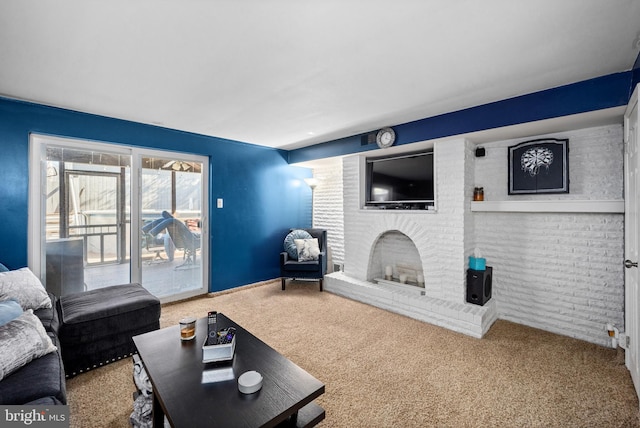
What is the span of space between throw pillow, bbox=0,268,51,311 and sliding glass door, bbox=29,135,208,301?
0.76m

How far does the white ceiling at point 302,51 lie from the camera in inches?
58.0

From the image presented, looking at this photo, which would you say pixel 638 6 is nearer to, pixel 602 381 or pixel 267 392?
pixel 602 381

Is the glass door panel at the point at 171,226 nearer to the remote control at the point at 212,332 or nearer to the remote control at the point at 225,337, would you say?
the remote control at the point at 212,332

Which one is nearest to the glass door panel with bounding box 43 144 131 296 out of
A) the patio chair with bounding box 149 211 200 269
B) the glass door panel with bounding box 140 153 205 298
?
the glass door panel with bounding box 140 153 205 298

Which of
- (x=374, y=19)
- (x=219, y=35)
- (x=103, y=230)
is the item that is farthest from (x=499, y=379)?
(x=103, y=230)

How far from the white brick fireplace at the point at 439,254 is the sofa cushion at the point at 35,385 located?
306cm

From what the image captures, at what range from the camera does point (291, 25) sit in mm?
1588

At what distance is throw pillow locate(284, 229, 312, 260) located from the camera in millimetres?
Answer: 4551

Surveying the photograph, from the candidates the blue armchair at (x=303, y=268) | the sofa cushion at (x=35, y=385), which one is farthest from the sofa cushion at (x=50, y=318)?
the blue armchair at (x=303, y=268)

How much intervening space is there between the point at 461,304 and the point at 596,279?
121cm

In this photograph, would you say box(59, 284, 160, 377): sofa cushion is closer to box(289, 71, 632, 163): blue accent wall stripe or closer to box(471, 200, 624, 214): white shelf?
box(289, 71, 632, 163): blue accent wall stripe

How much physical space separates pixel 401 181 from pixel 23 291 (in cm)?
391

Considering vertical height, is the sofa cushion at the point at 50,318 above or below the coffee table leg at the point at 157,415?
above

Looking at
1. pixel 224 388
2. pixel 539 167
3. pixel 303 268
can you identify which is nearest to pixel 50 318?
pixel 224 388
